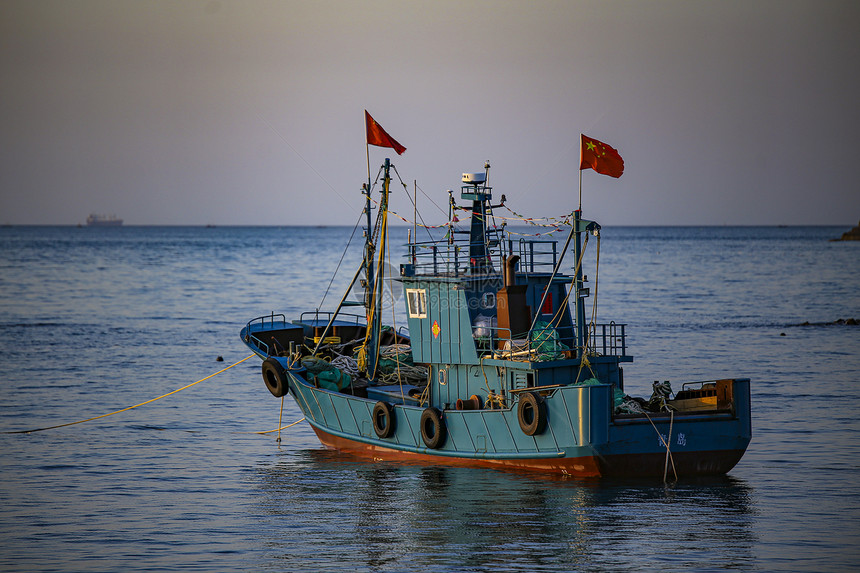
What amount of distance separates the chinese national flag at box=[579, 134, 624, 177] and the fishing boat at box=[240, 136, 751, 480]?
117 cm

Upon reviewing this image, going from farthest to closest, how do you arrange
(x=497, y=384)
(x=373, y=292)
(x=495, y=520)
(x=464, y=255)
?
(x=373, y=292) < (x=464, y=255) < (x=497, y=384) < (x=495, y=520)

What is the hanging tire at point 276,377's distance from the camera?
25.4 meters

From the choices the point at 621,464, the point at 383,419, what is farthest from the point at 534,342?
the point at 383,419

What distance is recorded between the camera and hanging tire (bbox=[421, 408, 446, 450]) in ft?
71.3

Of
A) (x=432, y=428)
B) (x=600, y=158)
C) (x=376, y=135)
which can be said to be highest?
(x=376, y=135)

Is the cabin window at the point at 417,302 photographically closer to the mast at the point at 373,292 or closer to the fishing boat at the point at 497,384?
the fishing boat at the point at 497,384

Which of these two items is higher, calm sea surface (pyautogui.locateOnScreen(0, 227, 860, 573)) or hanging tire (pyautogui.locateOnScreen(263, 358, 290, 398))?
hanging tire (pyautogui.locateOnScreen(263, 358, 290, 398))

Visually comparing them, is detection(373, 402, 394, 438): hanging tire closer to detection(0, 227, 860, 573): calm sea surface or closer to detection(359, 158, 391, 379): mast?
detection(0, 227, 860, 573): calm sea surface

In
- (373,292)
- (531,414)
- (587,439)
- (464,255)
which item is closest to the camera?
(587,439)

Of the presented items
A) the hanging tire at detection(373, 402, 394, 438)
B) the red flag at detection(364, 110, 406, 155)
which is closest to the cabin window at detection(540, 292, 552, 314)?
the hanging tire at detection(373, 402, 394, 438)

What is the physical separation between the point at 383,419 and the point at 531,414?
13.1ft

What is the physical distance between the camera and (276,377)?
83.4ft

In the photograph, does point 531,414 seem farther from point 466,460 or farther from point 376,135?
point 376,135

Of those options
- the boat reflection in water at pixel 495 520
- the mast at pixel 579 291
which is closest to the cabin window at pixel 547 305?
the mast at pixel 579 291
